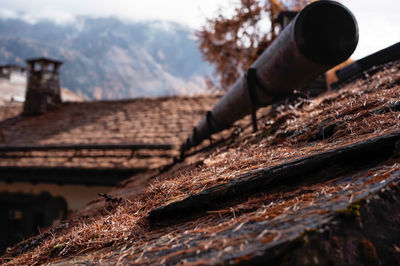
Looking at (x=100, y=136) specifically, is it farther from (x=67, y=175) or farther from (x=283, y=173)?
(x=283, y=173)

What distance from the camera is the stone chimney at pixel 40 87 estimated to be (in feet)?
39.6

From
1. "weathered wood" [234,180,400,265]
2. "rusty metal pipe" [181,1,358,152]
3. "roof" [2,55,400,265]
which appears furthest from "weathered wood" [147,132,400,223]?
"rusty metal pipe" [181,1,358,152]

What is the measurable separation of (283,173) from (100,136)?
818cm

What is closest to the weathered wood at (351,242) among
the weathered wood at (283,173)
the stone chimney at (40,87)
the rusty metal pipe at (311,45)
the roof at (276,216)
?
the roof at (276,216)

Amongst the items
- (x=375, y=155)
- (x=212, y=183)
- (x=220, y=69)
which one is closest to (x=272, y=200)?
(x=212, y=183)

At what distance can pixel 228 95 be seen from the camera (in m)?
4.27

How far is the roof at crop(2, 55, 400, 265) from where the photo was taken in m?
0.89

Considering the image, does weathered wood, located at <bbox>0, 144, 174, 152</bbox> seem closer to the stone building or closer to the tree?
the tree

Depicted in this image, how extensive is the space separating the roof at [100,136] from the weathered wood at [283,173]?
5293 mm

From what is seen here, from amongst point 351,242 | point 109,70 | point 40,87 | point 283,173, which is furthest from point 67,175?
point 109,70

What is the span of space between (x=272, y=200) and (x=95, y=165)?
6.52m

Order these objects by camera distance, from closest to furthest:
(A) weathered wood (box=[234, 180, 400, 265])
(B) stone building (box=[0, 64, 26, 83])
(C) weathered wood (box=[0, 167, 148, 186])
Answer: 1. (A) weathered wood (box=[234, 180, 400, 265])
2. (C) weathered wood (box=[0, 167, 148, 186])
3. (B) stone building (box=[0, 64, 26, 83])

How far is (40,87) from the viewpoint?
12.3 m

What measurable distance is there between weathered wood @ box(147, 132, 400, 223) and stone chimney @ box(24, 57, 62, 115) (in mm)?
12368
